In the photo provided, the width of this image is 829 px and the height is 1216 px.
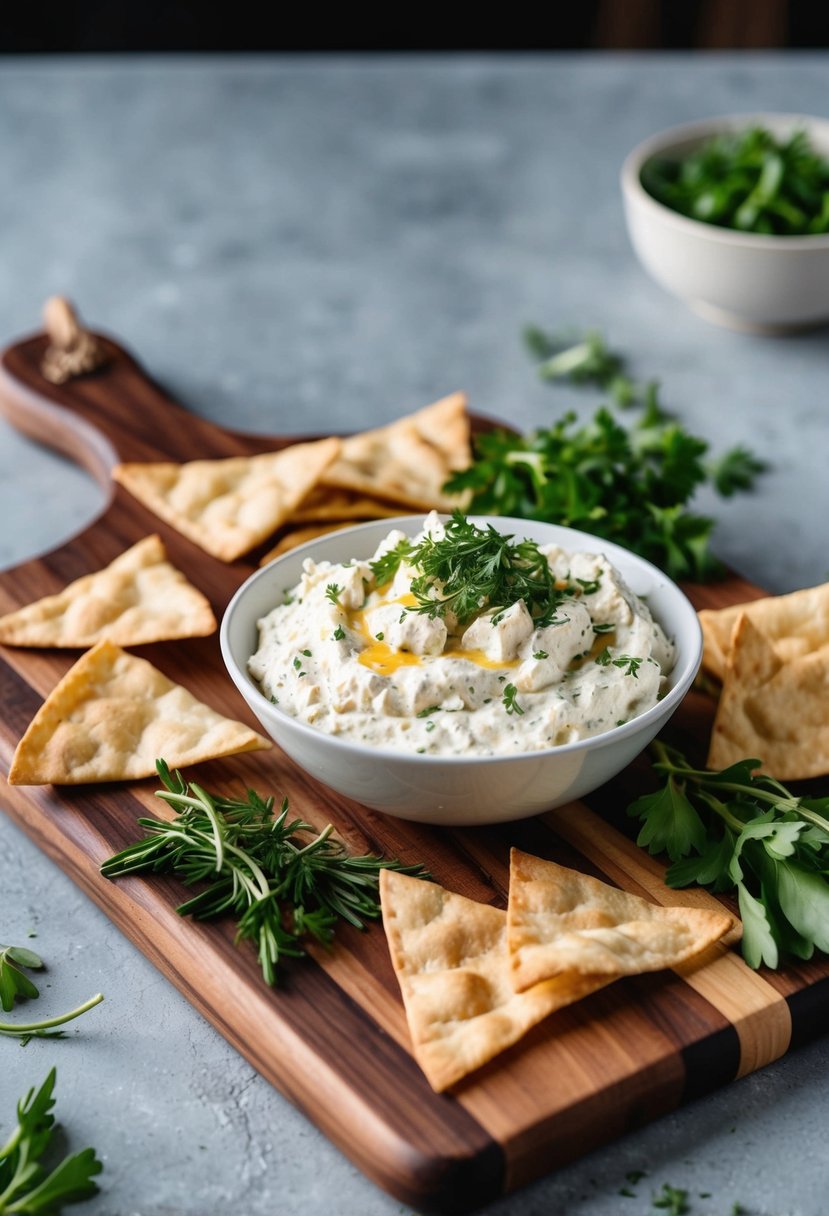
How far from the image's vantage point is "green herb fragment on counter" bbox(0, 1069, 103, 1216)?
6.49 ft

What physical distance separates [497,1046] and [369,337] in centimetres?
318

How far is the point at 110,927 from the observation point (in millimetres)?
2541

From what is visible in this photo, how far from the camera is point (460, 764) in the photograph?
2.30 m

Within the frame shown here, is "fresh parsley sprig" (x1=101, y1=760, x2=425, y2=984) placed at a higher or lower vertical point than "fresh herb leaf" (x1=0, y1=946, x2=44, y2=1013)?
higher

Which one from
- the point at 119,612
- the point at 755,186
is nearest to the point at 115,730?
the point at 119,612

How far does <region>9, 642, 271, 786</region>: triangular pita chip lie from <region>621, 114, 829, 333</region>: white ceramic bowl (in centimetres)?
234

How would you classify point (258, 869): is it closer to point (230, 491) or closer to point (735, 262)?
point (230, 491)

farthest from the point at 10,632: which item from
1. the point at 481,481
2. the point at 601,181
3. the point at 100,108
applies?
the point at 100,108

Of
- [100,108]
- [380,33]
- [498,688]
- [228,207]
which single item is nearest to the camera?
[498,688]

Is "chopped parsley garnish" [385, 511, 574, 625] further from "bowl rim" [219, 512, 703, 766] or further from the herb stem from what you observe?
the herb stem

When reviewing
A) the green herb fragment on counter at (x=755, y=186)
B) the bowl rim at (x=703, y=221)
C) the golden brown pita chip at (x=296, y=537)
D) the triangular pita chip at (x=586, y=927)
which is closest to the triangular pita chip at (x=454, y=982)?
the triangular pita chip at (x=586, y=927)

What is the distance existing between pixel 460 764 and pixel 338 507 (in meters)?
1.34

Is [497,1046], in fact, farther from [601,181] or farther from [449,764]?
[601,181]

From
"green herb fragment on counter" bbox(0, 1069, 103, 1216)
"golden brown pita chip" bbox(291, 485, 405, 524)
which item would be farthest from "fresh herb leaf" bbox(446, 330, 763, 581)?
"green herb fragment on counter" bbox(0, 1069, 103, 1216)
